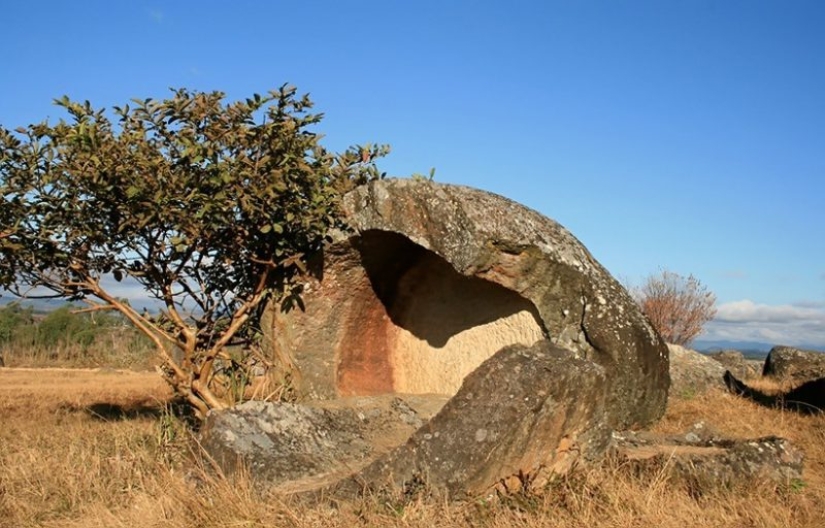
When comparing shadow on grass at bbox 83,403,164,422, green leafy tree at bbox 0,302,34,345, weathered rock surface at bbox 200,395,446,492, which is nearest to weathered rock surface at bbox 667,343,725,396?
weathered rock surface at bbox 200,395,446,492

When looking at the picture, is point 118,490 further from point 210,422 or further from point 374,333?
point 374,333

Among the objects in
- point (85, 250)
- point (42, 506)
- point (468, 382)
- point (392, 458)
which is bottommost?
point (42, 506)

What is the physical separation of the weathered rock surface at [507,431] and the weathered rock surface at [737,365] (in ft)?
42.4

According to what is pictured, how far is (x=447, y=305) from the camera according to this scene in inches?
403

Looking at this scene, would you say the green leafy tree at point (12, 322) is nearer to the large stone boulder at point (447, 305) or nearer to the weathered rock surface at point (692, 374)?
the large stone boulder at point (447, 305)

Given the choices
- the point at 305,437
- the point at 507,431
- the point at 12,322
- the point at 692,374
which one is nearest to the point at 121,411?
the point at 305,437

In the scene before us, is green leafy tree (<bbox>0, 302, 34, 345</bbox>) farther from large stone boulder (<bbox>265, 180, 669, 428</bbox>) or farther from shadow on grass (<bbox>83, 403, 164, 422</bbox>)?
large stone boulder (<bbox>265, 180, 669, 428</bbox>)

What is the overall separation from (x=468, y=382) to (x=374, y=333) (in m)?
3.88

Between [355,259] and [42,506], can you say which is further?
[355,259]

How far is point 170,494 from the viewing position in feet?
19.2

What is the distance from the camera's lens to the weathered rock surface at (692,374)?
12626 millimetres

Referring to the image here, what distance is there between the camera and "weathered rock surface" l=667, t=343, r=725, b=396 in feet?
41.4

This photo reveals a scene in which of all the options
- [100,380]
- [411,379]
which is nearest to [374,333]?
[411,379]

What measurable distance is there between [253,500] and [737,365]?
57.0 ft
